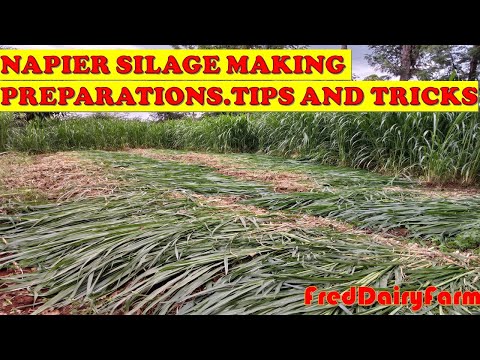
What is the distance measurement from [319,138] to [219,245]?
332 centimetres

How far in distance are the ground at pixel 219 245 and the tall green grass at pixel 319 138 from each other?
2.09ft

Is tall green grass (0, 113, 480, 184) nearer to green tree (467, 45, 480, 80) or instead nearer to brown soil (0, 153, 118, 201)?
brown soil (0, 153, 118, 201)

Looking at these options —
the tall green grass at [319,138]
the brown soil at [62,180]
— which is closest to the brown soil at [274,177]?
the tall green grass at [319,138]

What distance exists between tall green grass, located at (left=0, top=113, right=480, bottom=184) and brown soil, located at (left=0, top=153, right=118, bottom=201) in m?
2.50

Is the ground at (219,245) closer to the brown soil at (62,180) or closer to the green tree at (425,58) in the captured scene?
the brown soil at (62,180)

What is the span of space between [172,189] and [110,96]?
1535mm

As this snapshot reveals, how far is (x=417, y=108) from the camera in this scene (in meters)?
3.47

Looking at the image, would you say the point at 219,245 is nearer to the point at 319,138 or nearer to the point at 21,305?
the point at 21,305

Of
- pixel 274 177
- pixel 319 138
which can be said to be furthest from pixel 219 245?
pixel 319 138

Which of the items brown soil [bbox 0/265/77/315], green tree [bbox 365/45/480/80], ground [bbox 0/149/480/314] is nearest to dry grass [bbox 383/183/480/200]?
ground [bbox 0/149/480/314]

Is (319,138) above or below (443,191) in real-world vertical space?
above

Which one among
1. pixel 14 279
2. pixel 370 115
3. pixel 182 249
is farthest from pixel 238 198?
pixel 370 115

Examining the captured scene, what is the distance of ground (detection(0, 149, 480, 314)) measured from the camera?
1.25 m

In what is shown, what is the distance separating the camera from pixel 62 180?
9.52 ft
